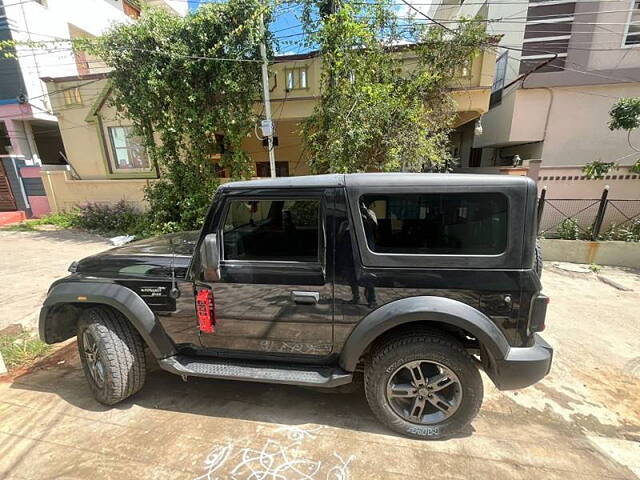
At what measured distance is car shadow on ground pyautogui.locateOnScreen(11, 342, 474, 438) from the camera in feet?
7.24

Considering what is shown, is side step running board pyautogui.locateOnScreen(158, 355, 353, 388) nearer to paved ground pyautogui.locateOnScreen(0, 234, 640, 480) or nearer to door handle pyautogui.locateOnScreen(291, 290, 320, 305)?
paved ground pyautogui.locateOnScreen(0, 234, 640, 480)

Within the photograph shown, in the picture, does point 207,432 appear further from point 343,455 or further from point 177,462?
point 343,455

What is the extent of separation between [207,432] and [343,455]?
1011 millimetres

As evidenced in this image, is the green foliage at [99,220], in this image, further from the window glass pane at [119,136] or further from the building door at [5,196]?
the window glass pane at [119,136]

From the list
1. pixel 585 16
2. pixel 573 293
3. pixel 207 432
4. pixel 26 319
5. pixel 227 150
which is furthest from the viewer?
pixel 585 16

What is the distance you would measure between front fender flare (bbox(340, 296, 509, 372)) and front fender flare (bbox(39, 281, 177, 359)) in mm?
1528

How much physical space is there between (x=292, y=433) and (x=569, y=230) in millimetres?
6727

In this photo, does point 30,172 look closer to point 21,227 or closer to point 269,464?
point 21,227

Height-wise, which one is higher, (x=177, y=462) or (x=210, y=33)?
(x=210, y=33)

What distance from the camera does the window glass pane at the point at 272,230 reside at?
2041 millimetres

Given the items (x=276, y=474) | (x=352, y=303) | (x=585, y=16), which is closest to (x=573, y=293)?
(x=352, y=303)

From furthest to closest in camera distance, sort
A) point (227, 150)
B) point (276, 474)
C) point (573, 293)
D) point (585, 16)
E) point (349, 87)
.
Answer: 1. point (585, 16)
2. point (227, 150)
3. point (349, 87)
4. point (573, 293)
5. point (276, 474)

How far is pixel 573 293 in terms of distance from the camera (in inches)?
175

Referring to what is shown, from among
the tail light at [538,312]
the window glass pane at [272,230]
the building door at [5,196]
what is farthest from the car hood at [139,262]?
the building door at [5,196]
